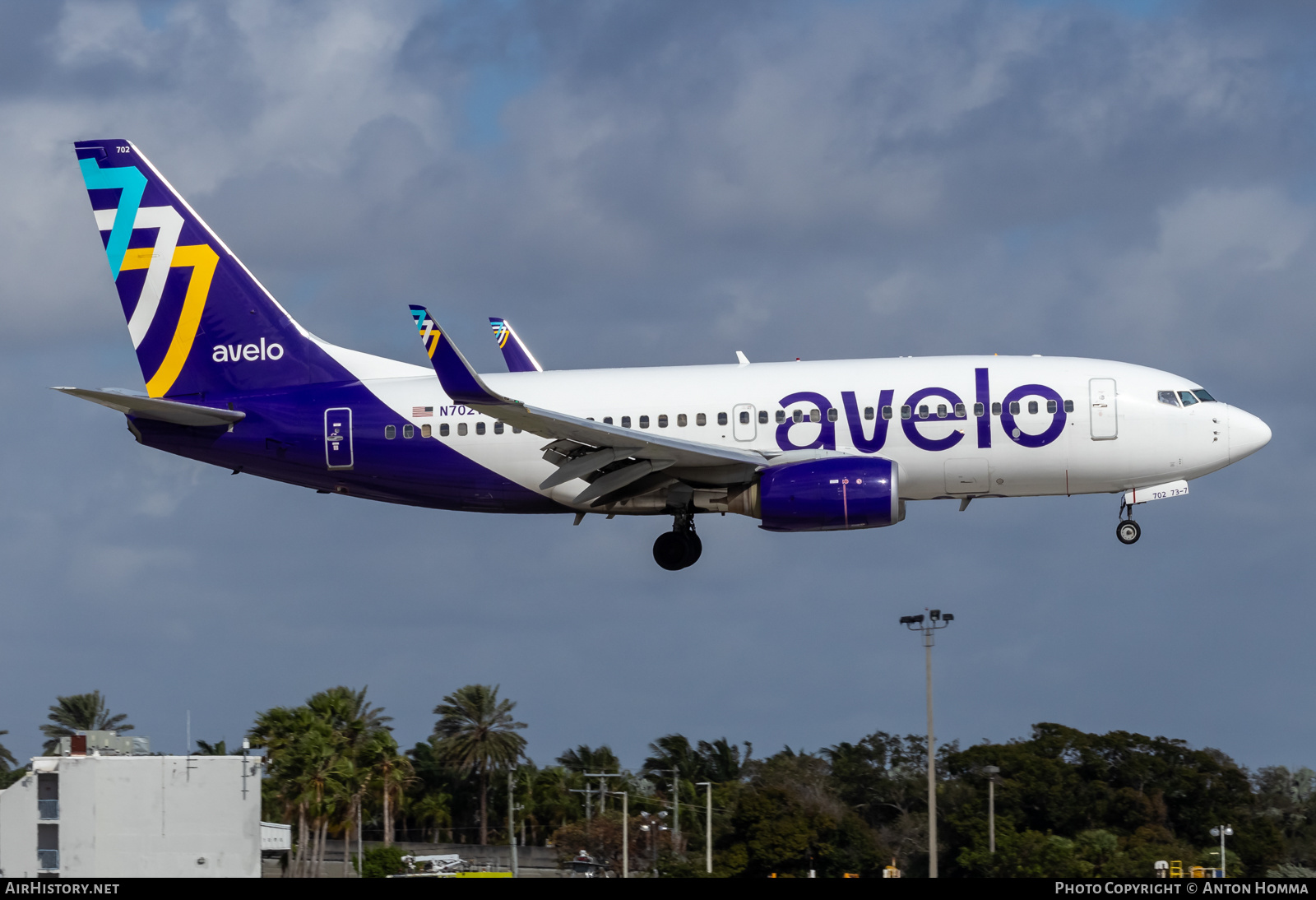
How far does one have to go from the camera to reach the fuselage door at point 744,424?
3625cm

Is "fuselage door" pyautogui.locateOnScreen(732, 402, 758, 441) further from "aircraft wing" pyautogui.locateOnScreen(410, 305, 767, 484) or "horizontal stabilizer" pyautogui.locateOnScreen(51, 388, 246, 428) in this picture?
"horizontal stabilizer" pyautogui.locateOnScreen(51, 388, 246, 428)

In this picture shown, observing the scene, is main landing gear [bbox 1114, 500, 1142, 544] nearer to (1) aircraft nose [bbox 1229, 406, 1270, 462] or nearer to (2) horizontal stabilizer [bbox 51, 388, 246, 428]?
(1) aircraft nose [bbox 1229, 406, 1270, 462]

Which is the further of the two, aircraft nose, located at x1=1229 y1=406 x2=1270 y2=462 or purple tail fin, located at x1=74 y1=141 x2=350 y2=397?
purple tail fin, located at x1=74 y1=141 x2=350 y2=397

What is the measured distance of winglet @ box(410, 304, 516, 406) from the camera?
31688 mm

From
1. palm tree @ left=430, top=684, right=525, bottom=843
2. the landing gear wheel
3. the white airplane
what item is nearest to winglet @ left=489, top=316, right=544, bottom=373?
the white airplane

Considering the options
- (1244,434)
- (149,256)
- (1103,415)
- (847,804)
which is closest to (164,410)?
(149,256)

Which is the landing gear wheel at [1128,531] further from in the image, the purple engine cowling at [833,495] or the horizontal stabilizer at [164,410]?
the horizontal stabilizer at [164,410]

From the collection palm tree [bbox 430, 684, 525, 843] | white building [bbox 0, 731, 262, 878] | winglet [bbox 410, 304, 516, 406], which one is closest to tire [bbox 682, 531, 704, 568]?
winglet [bbox 410, 304, 516, 406]

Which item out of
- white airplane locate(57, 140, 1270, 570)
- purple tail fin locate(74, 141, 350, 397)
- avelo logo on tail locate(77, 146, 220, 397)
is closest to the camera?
white airplane locate(57, 140, 1270, 570)

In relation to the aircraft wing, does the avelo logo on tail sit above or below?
above

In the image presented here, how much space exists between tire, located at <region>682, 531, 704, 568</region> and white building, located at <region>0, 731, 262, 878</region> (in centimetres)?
1374

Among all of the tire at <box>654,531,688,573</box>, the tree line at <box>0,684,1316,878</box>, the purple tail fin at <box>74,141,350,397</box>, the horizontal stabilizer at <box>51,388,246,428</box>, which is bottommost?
the tree line at <box>0,684,1316,878</box>

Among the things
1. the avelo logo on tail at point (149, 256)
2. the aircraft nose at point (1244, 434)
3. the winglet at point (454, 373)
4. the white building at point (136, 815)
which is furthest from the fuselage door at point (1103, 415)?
the white building at point (136, 815)

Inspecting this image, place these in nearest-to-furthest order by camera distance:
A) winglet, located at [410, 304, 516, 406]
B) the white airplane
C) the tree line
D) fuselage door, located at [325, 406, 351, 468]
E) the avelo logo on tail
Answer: winglet, located at [410, 304, 516, 406] < the white airplane < fuselage door, located at [325, 406, 351, 468] < the avelo logo on tail < the tree line
